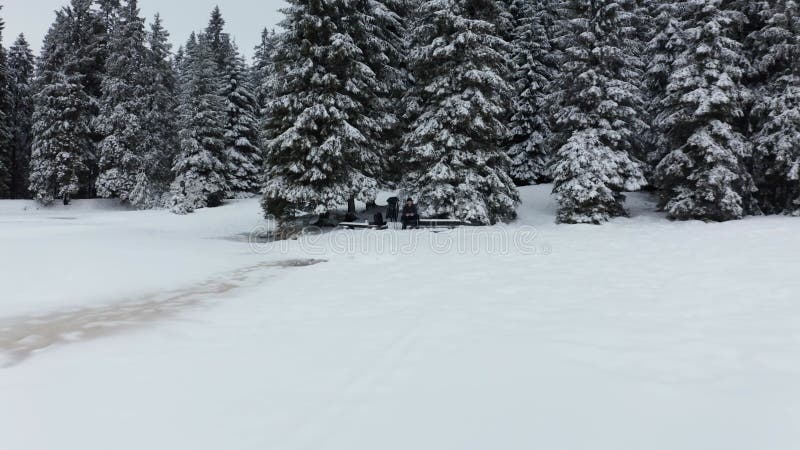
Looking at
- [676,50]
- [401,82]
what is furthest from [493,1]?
[676,50]

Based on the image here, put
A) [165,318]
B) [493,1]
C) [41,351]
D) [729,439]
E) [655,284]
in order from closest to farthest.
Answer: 1. [729,439]
2. [41,351]
3. [165,318]
4. [655,284]
5. [493,1]

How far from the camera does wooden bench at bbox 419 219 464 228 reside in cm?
1550

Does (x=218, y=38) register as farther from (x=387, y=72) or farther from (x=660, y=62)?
(x=660, y=62)

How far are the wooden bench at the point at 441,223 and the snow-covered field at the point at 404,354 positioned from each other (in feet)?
19.5

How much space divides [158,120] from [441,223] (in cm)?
2505

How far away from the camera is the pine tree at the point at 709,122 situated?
51.2ft

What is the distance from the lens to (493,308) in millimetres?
5965

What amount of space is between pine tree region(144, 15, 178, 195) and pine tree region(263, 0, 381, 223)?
17010 millimetres

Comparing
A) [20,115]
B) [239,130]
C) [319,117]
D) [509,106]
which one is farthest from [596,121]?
[20,115]

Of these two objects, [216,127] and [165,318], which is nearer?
[165,318]

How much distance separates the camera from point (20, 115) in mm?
36344

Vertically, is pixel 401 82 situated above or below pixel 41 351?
above

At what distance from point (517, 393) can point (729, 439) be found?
136 cm

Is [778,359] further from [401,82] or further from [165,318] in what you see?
[401,82]
